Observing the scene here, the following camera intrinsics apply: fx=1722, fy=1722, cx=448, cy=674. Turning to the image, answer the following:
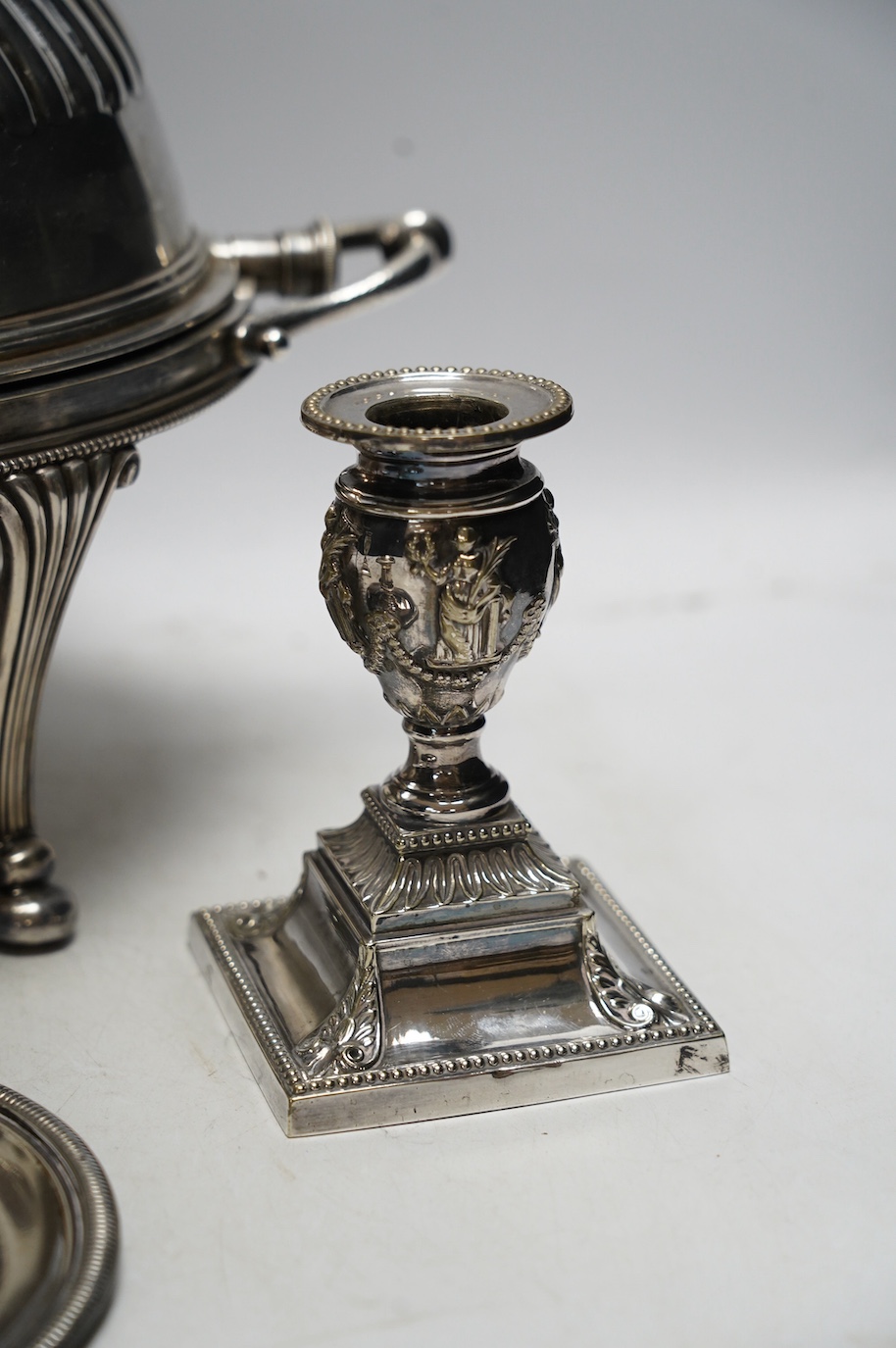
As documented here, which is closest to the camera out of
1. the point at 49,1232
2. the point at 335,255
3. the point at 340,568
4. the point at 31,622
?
the point at 49,1232

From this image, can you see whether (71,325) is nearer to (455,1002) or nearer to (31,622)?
(31,622)

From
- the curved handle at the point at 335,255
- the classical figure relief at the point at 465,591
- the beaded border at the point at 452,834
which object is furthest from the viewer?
the curved handle at the point at 335,255

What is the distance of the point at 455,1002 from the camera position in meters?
1.22

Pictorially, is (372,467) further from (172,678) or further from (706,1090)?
(172,678)

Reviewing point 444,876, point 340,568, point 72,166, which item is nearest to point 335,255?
point 72,166

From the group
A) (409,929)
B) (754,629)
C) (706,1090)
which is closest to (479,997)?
(409,929)

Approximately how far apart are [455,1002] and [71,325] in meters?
0.56

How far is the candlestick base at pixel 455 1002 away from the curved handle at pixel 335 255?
1.64ft

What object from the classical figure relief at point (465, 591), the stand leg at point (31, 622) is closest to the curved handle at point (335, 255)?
the stand leg at point (31, 622)

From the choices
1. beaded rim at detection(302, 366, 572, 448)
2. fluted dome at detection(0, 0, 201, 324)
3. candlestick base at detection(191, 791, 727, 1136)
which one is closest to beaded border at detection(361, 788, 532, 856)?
candlestick base at detection(191, 791, 727, 1136)

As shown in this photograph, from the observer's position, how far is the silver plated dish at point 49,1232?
39.7 inches

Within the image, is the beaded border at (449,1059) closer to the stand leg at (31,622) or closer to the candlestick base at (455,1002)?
the candlestick base at (455,1002)

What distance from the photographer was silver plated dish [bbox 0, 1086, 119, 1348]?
1.01 metres

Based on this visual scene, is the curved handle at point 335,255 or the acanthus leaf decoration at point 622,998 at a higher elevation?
the curved handle at point 335,255
